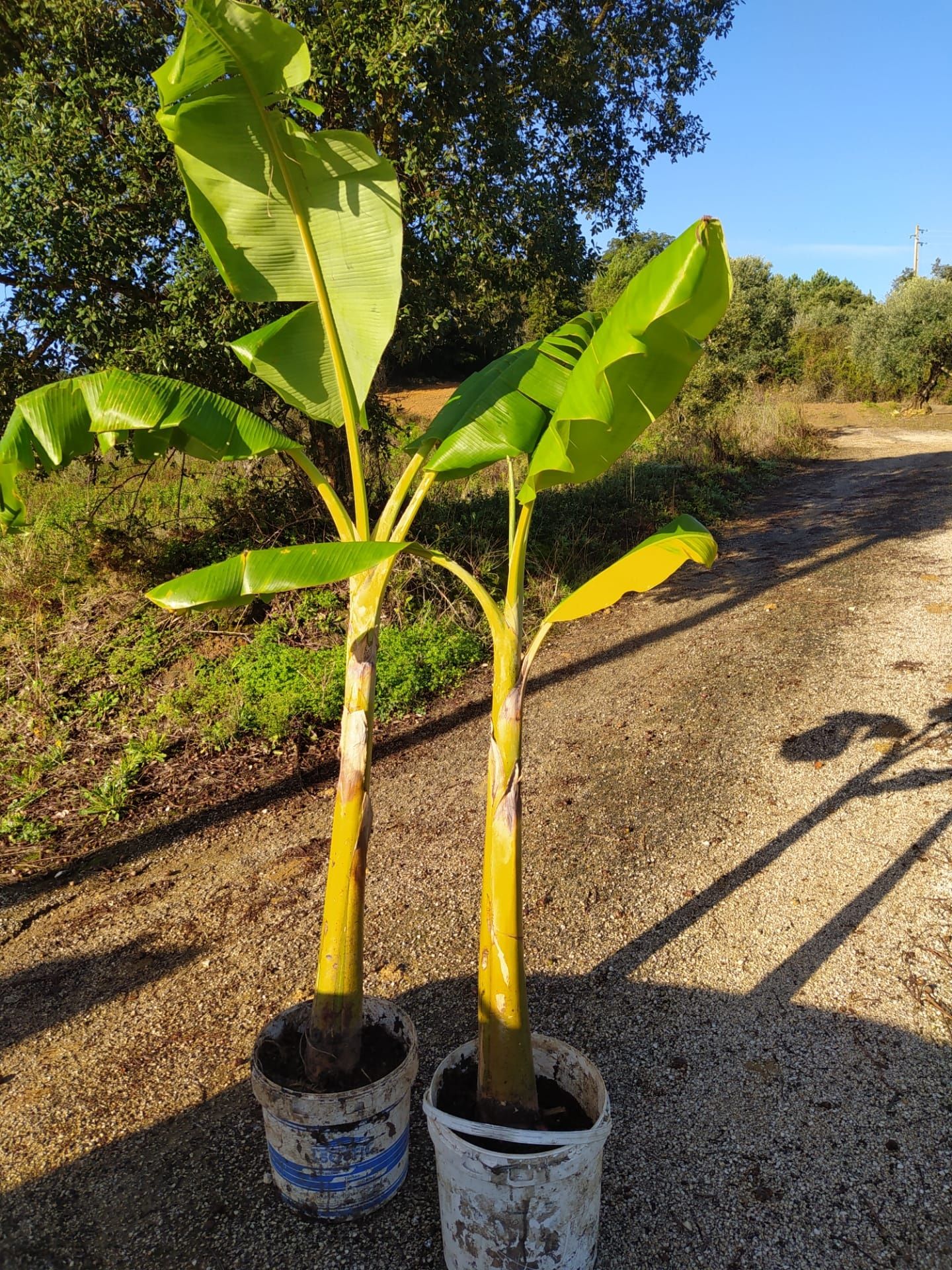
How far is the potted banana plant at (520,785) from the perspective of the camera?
1782 millimetres

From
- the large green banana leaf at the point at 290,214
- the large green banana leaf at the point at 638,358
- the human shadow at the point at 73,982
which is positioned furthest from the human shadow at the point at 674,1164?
the large green banana leaf at the point at 290,214

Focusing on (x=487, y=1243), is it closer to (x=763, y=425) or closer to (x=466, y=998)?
(x=466, y=998)

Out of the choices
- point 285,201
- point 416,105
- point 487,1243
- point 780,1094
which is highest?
point 416,105

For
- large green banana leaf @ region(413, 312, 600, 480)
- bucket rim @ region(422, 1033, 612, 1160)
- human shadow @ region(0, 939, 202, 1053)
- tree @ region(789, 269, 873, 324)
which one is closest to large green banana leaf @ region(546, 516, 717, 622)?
large green banana leaf @ region(413, 312, 600, 480)

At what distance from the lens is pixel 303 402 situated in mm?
2604

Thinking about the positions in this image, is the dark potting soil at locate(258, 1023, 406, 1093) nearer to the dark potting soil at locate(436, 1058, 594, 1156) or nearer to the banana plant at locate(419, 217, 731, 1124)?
the dark potting soil at locate(436, 1058, 594, 1156)

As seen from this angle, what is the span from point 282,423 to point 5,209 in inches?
118

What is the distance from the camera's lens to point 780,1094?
274 cm

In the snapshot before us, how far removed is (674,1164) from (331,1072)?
1.14 m

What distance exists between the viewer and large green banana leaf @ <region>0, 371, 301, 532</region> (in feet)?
7.34

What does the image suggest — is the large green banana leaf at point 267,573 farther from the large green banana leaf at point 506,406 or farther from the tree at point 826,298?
the tree at point 826,298

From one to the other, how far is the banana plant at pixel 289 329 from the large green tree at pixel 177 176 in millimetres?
3564

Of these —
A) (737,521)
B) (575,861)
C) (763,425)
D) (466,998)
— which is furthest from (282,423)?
(763,425)

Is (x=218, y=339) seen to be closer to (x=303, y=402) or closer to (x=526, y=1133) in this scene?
(x=303, y=402)
